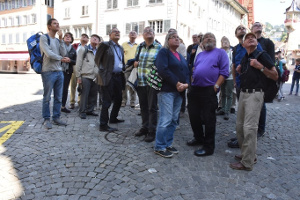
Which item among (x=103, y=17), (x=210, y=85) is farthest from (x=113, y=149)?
(x=103, y=17)

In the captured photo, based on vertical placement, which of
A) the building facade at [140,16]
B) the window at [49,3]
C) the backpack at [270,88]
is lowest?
the backpack at [270,88]

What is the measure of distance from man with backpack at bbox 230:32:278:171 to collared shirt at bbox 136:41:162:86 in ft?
5.84

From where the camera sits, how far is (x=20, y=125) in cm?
611

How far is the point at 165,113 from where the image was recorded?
4488mm

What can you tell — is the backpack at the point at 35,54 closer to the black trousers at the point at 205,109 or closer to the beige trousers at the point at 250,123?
the black trousers at the point at 205,109

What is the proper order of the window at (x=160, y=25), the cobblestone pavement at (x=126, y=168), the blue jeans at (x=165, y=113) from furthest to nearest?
the window at (x=160, y=25), the blue jeans at (x=165, y=113), the cobblestone pavement at (x=126, y=168)

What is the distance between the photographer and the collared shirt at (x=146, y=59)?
529cm

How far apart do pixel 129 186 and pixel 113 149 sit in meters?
1.35

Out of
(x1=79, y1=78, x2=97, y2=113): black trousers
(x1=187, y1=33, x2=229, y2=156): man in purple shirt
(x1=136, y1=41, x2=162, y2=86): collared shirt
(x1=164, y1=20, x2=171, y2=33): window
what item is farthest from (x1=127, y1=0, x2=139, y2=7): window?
(x1=187, y1=33, x2=229, y2=156): man in purple shirt

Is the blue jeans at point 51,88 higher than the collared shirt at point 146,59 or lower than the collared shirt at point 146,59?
lower

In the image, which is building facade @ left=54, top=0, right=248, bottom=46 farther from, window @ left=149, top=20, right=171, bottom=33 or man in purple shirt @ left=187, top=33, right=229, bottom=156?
man in purple shirt @ left=187, top=33, right=229, bottom=156

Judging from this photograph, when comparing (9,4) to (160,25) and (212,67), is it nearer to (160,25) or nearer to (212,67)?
(160,25)

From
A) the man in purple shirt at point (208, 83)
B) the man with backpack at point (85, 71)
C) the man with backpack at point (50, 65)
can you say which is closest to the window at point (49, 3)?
the man with backpack at point (85, 71)

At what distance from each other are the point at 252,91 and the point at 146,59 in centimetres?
214
